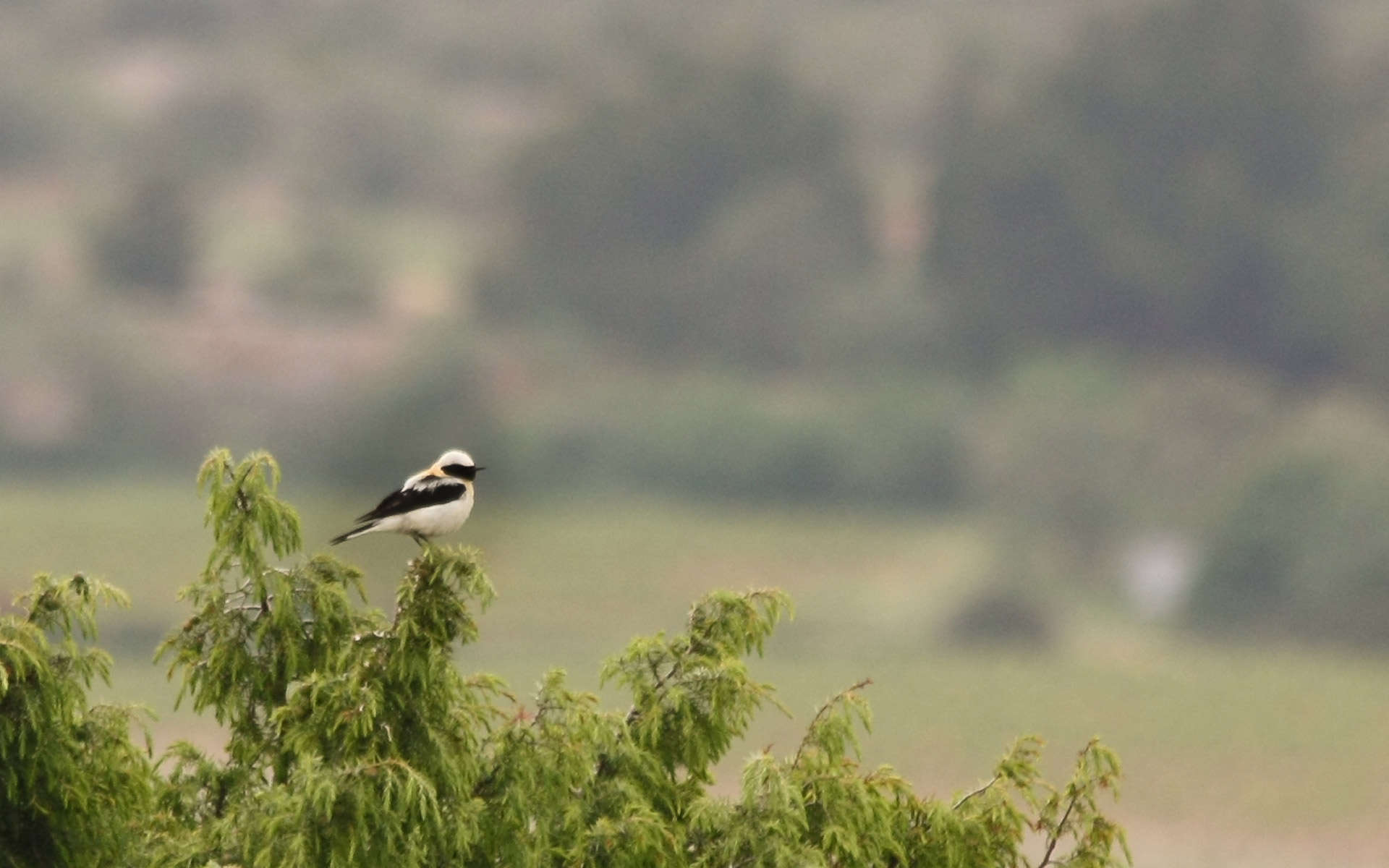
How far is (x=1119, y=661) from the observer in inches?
4651

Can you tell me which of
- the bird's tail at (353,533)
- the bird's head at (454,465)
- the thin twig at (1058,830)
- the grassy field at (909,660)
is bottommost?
the thin twig at (1058,830)

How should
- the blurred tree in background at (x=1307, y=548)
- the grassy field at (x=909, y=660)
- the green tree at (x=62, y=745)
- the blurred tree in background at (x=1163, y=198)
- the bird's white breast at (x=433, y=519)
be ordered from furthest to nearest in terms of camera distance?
1. the blurred tree in background at (x=1163, y=198)
2. the blurred tree in background at (x=1307, y=548)
3. the grassy field at (x=909, y=660)
4. the bird's white breast at (x=433, y=519)
5. the green tree at (x=62, y=745)

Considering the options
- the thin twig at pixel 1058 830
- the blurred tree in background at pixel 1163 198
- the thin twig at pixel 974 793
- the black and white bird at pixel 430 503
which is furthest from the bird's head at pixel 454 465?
the blurred tree in background at pixel 1163 198

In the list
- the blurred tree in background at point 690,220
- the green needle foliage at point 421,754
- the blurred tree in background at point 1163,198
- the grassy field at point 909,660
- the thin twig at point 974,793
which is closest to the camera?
the green needle foliage at point 421,754

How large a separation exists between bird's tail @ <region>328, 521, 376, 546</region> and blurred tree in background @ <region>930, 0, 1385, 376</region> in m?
149

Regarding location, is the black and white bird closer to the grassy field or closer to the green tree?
the green tree

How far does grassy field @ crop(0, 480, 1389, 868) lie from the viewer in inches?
3270

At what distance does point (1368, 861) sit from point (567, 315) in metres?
101

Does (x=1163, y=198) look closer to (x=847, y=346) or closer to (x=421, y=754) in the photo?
(x=847, y=346)

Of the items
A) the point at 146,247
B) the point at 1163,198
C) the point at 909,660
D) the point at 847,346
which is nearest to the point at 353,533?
the point at 909,660

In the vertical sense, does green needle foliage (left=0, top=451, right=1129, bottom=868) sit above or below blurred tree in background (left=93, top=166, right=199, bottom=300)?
below

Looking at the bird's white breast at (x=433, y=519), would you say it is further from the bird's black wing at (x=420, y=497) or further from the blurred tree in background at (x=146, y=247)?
the blurred tree in background at (x=146, y=247)

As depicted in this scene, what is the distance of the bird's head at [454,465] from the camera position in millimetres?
13523

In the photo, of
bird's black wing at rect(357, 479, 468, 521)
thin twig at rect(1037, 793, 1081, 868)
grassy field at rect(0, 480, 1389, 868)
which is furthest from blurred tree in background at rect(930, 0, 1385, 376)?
bird's black wing at rect(357, 479, 468, 521)
